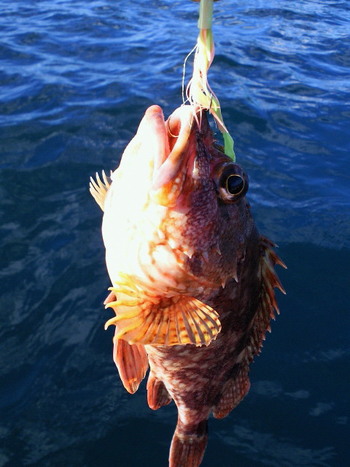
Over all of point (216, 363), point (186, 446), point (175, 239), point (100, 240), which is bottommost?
point (100, 240)

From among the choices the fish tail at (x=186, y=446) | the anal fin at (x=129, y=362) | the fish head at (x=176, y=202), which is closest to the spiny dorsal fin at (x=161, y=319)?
the fish head at (x=176, y=202)

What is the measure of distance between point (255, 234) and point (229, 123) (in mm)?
5363

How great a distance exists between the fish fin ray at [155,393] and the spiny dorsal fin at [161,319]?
99 centimetres

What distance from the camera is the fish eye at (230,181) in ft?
7.61

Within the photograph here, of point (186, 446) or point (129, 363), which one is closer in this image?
point (129, 363)

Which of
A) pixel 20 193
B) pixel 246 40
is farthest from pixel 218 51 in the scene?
pixel 20 193

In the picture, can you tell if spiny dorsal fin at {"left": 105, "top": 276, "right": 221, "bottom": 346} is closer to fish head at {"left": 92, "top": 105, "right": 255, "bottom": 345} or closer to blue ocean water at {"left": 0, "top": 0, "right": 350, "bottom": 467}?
fish head at {"left": 92, "top": 105, "right": 255, "bottom": 345}

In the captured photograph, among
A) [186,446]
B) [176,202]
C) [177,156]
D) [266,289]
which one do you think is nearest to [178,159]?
[177,156]

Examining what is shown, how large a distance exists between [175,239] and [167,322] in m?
0.40

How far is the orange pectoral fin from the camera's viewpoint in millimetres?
2295

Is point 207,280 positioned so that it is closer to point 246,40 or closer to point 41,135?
point 41,135

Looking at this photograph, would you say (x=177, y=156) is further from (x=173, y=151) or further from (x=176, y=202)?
(x=176, y=202)

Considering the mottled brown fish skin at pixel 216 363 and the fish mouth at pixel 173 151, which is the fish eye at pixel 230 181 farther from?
the mottled brown fish skin at pixel 216 363

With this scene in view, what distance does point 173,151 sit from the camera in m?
2.13
